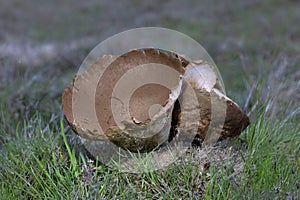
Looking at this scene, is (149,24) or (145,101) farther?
(149,24)

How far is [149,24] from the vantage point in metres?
6.66

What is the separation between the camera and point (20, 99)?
2916mm

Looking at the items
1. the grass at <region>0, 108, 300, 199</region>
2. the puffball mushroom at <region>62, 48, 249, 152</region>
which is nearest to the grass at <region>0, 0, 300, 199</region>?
the grass at <region>0, 108, 300, 199</region>

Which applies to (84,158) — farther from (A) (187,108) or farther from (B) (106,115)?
(A) (187,108)

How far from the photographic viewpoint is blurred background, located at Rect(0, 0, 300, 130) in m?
2.93

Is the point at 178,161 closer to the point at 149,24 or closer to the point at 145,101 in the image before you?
the point at 145,101

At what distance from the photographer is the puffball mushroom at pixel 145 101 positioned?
184 cm

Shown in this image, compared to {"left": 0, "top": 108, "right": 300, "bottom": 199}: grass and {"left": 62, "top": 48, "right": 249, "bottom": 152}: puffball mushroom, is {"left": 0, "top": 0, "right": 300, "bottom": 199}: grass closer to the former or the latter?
{"left": 0, "top": 108, "right": 300, "bottom": 199}: grass

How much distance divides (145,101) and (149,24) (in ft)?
15.7

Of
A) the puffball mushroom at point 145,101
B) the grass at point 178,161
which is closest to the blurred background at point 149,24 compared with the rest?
the grass at point 178,161

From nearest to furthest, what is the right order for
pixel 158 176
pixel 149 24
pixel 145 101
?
1. pixel 158 176
2. pixel 145 101
3. pixel 149 24

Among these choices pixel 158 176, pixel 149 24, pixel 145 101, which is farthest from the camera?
pixel 149 24

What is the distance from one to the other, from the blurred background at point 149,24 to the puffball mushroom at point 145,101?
31 centimetres

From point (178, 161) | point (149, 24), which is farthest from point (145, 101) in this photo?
point (149, 24)
